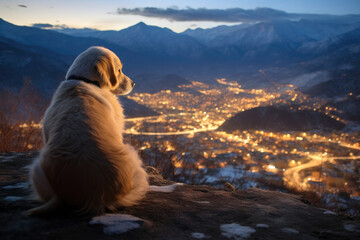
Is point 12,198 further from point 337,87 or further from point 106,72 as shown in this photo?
point 337,87

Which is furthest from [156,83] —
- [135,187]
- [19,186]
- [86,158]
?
[86,158]

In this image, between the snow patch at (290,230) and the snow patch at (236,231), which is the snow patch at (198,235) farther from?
the snow patch at (290,230)

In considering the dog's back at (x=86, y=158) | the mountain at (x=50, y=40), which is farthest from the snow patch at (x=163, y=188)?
the mountain at (x=50, y=40)

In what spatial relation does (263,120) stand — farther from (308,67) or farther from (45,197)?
(308,67)

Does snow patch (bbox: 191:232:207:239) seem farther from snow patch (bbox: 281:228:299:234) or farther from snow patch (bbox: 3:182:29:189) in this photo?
snow patch (bbox: 3:182:29:189)

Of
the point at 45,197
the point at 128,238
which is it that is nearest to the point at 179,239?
the point at 128,238

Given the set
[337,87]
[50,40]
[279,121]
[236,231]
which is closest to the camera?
[236,231]
